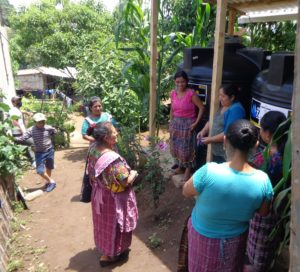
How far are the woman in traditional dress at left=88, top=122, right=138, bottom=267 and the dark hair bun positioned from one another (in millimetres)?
1099

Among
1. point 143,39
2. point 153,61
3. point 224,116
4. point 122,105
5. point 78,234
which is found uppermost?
point 143,39

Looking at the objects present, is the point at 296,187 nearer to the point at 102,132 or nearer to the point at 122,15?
the point at 102,132

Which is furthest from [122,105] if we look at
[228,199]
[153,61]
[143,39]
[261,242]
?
[228,199]

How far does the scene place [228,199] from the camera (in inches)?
63.4

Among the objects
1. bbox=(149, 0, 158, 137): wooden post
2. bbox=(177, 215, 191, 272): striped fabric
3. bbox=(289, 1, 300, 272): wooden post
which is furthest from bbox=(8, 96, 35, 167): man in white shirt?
bbox=(289, 1, 300, 272): wooden post

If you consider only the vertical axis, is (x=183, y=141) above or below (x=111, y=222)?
above

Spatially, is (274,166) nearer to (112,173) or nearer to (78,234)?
(112,173)

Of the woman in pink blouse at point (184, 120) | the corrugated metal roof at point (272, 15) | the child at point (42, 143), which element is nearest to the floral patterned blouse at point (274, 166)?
the woman in pink blouse at point (184, 120)

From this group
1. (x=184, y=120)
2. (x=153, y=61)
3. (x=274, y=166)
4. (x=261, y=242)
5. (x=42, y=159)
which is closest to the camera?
(x=274, y=166)

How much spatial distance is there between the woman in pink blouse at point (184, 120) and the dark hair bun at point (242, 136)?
1.92 metres

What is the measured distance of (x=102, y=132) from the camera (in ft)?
7.87

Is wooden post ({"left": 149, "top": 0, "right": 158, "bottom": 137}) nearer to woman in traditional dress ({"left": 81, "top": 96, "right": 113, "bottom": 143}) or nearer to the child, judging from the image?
woman in traditional dress ({"left": 81, "top": 96, "right": 113, "bottom": 143})

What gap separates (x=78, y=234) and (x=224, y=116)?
2148 mm

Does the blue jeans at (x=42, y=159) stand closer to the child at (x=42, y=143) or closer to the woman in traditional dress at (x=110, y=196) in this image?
the child at (x=42, y=143)
